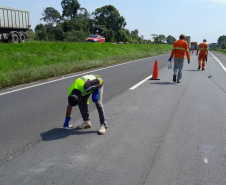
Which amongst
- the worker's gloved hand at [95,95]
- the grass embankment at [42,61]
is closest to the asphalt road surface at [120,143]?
the worker's gloved hand at [95,95]

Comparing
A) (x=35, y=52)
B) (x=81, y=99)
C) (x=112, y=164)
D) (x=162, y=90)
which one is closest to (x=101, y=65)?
(x=35, y=52)

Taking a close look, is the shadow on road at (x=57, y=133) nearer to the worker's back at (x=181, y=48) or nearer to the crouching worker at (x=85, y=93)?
the crouching worker at (x=85, y=93)

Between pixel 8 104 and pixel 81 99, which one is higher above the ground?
pixel 81 99

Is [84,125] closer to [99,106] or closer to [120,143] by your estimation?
[99,106]

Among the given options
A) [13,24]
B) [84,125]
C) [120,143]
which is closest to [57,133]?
[84,125]

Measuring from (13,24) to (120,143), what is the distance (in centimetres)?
2347

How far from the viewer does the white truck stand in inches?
957

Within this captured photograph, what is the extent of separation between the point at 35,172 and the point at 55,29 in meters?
58.1

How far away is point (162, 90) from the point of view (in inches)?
388

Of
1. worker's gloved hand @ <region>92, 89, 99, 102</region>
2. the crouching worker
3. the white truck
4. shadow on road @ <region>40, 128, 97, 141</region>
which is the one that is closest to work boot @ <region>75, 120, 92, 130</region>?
the crouching worker

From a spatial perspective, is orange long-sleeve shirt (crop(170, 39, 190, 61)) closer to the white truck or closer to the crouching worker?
the crouching worker

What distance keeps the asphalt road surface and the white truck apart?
707 inches

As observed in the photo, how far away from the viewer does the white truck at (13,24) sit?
24.3m

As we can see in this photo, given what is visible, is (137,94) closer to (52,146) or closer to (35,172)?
(52,146)
